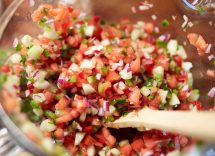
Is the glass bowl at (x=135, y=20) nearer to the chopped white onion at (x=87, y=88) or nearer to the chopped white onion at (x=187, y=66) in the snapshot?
the chopped white onion at (x=187, y=66)

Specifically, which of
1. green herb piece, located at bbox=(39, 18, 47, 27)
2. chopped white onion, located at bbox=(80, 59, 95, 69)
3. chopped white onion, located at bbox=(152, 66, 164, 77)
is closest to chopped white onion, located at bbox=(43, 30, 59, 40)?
green herb piece, located at bbox=(39, 18, 47, 27)

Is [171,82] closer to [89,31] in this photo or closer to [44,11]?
[89,31]

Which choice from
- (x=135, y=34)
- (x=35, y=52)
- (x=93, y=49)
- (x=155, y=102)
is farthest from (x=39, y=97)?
(x=135, y=34)

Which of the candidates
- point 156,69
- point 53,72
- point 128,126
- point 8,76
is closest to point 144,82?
point 156,69

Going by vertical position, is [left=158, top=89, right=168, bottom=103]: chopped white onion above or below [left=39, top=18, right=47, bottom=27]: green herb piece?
below

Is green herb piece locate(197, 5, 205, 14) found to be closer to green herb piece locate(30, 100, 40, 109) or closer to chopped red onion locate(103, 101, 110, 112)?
chopped red onion locate(103, 101, 110, 112)

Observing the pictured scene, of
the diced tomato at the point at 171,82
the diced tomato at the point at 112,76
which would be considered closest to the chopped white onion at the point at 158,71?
the diced tomato at the point at 171,82

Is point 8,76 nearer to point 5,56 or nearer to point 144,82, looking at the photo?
point 5,56
